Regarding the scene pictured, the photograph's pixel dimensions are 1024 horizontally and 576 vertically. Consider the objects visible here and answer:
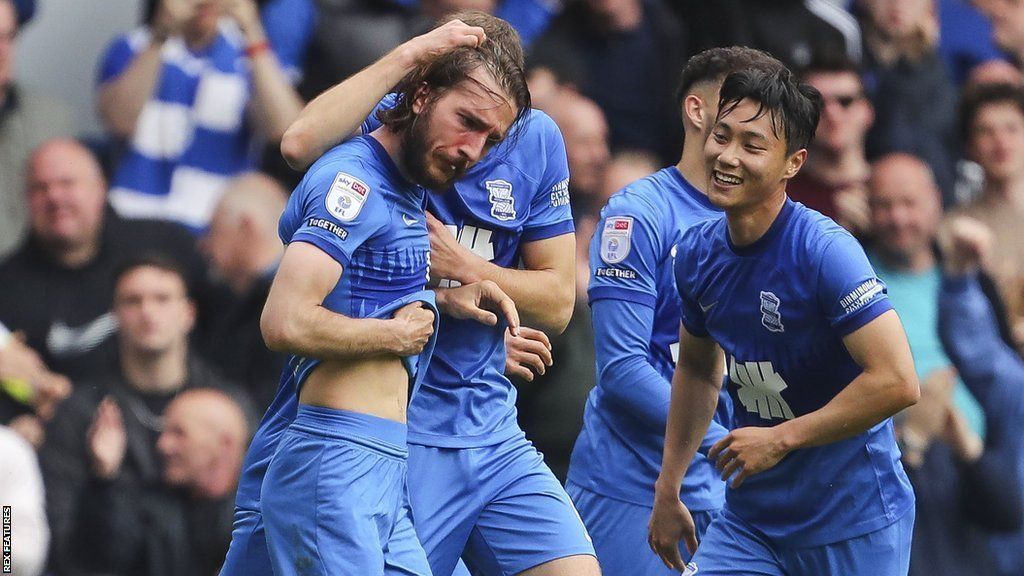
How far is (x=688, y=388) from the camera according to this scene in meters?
5.50

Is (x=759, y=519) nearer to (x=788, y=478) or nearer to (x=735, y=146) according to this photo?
(x=788, y=478)

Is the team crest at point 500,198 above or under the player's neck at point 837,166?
under

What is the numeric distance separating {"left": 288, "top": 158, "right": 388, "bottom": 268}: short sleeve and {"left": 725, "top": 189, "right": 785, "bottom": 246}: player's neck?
1037 millimetres

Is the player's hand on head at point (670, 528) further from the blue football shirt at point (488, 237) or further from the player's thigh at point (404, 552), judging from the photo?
the player's thigh at point (404, 552)

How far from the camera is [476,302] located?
5.25 meters

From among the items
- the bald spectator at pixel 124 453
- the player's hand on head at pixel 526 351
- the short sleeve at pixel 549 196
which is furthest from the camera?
the bald spectator at pixel 124 453

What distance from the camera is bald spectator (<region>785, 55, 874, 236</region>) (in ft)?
29.5

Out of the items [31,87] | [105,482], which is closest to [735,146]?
[105,482]

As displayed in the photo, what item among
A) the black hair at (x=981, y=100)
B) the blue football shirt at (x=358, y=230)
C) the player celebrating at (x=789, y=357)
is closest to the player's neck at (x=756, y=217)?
the player celebrating at (x=789, y=357)

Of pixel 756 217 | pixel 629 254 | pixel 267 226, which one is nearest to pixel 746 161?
pixel 756 217

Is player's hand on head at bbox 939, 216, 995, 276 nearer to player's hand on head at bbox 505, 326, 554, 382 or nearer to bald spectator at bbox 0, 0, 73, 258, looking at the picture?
player's hand on head at bbox 505, 326, 554, 382

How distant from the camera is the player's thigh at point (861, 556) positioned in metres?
5.20

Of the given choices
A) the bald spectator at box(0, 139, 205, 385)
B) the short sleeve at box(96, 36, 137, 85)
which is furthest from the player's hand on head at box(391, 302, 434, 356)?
the short sleeve at box(96, 36, 137, 85)

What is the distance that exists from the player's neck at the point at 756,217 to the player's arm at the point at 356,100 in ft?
2.95
